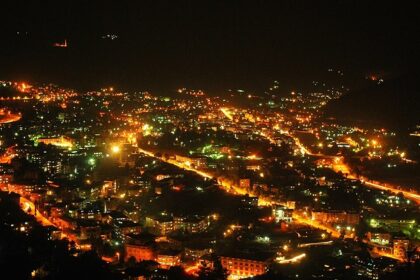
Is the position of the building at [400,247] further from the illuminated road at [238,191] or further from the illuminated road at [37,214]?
the illuminated road at [37,214]

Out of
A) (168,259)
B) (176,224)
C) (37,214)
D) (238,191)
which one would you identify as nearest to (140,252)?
(168,259)

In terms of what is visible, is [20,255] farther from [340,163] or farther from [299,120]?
[299,120]

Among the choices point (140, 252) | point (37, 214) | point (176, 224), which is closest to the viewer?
point (140, 252)

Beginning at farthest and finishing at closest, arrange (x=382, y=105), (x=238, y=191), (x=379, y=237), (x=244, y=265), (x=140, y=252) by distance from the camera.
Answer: (x=382, y=105), (x=238, y=191), (x=379, y=237), (x=140, y=252), (x=244, y=265)

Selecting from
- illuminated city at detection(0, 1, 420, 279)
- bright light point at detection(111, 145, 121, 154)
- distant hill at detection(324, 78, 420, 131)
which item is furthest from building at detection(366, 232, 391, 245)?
distant hill at detection(324, 78, 420, 131)

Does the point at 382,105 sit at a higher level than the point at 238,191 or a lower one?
higher

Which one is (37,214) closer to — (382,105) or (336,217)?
(336,217)

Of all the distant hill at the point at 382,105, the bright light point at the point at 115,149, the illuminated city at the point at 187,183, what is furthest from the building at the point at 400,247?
the distant hill at the point at 382,105

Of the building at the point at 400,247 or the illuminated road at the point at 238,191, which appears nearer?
the building at the point at 400,247

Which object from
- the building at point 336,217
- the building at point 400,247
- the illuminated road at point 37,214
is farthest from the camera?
the building at point 336,217
